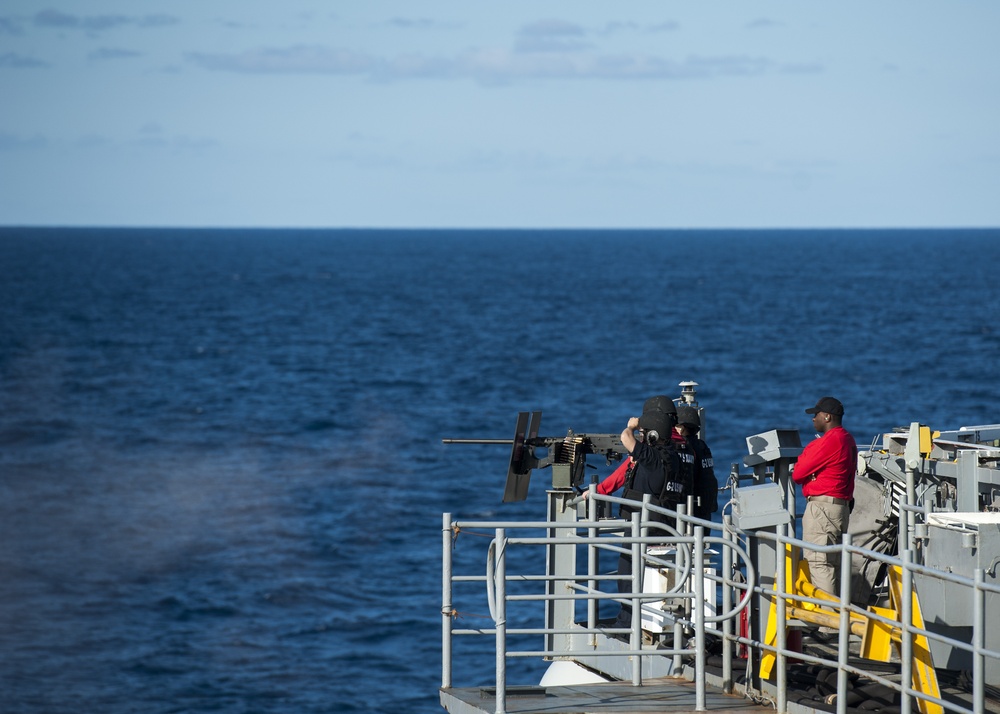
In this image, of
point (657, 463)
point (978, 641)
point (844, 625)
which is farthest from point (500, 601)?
point (978, 641)

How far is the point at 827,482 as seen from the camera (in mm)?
10656

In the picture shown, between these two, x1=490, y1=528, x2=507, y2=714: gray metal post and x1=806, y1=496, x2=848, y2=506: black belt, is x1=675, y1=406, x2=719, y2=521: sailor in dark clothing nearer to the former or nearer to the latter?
x1=806, y1=496, x2=848, y2=506: black belt

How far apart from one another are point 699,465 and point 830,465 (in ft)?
3.40

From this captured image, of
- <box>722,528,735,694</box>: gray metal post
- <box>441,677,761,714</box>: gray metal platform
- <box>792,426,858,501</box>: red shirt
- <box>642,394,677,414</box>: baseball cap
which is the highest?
<box>642,394,677,414</box>: baseball cap

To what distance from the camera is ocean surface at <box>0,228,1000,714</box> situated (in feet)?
102

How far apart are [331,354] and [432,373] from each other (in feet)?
44.6

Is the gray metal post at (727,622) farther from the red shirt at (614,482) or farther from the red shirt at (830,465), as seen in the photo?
the red shirt at (614,482)

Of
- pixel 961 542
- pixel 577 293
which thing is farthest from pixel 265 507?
pixel 577 293

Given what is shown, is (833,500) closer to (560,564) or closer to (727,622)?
(727,622)

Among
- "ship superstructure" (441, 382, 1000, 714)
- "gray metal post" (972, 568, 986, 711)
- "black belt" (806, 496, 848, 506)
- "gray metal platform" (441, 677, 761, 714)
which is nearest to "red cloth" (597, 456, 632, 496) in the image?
"ship superstructure" (441, 382, 1000, 714)

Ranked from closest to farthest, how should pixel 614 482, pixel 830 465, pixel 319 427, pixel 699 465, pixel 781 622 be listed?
pixel 781 622
pixel 830 465
pixel 699 465
pixel 614 482
pixel 319 427

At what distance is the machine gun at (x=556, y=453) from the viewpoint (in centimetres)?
1209

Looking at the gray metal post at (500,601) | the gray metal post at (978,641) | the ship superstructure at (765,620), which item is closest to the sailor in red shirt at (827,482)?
the ship superstructure at (765,620)

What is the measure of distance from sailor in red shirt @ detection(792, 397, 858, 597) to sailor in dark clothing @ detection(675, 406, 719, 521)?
693 millimetres
